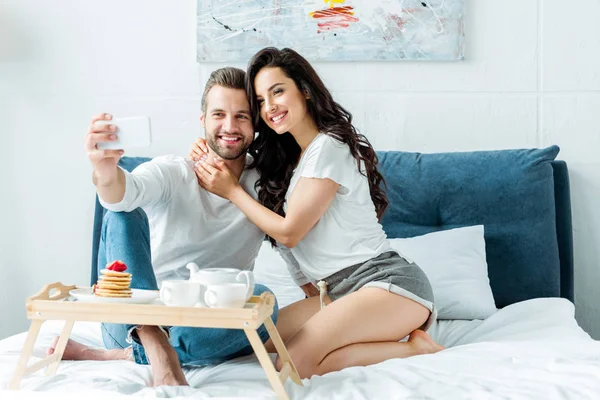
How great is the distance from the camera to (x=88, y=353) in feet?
6.53

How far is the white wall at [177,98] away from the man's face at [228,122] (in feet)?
2.89

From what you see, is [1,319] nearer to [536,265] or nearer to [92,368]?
[92,368]

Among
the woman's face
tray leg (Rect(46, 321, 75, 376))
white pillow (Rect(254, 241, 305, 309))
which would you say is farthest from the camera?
white pillow (Rect(254, 241, 305, 309))

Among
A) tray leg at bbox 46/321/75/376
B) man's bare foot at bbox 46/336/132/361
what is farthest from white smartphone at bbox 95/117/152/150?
man's bare foot at bbox 46/336/132/361

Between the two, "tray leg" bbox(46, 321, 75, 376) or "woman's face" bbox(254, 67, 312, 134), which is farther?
"woman's face" bbox(254, 67, 312, 134)

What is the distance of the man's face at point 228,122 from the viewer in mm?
2195

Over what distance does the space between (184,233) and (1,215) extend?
1425 millimetres

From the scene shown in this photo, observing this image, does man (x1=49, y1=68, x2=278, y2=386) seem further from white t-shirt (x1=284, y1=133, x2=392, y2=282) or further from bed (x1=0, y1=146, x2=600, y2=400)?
white t-shirt (x1=284, y1=133, x2=392, y2=282)

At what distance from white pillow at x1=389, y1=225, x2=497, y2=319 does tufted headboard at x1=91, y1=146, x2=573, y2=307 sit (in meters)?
0.10

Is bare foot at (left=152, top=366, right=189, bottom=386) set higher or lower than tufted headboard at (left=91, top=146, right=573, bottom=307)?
lower

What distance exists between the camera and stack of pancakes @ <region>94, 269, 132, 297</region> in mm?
1630

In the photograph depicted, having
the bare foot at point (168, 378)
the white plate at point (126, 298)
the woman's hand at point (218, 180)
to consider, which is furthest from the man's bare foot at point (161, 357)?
the woman's hand at point (218, 180)

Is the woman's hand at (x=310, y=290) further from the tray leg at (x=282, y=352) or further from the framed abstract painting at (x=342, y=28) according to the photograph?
the framed abstract painting at (x=342, y=28)

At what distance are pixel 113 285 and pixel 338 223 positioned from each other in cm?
72
